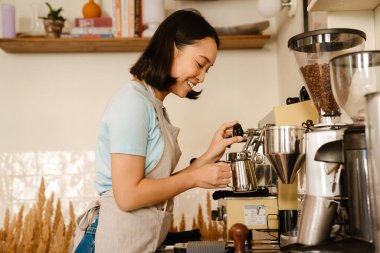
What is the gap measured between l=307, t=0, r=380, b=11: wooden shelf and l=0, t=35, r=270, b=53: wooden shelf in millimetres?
1197

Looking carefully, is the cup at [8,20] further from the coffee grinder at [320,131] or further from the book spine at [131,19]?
the coffee grinder at [320,131]

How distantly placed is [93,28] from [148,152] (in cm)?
147

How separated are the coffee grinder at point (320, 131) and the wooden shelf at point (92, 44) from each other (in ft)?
4.79

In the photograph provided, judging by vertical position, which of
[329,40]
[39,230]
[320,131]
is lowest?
[39,230]

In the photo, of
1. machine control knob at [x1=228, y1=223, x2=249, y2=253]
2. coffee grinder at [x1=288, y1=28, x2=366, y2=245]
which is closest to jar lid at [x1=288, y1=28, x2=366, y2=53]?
coffee grinder at [x1=288, y1=28, x2=366, y2=245]

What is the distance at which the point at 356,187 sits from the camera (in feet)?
2.59

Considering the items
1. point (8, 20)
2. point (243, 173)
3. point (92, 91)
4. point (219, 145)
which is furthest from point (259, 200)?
point (8, 20)

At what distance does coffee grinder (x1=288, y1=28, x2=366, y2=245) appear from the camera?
0.83 m

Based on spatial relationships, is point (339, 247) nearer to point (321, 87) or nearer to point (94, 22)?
point (321, 87)

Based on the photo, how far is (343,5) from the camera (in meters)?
1.34

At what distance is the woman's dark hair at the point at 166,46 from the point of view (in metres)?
1.44

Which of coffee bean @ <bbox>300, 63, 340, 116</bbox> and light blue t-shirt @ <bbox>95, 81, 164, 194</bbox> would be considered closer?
coffee bean @ <bbox>300, 63, 340, 116</bbox>

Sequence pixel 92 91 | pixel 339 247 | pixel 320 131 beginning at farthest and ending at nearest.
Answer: pixel 92 91, pixel 320 131, pixel 339 247

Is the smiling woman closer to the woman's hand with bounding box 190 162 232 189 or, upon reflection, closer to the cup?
the woman's hand with bounding box 190 162 232 189
